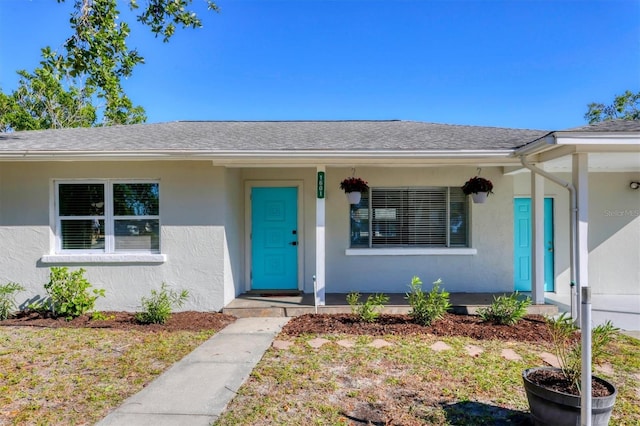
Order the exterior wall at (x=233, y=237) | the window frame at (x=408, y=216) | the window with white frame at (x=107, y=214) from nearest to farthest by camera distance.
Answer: the window with white frame at (x=107, y=214) < the exterior wall at (x=233, y=237) < the window frame at (x=408, y=216)

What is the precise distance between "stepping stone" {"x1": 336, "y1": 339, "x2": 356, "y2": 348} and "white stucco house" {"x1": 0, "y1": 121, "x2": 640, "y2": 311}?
153 cm

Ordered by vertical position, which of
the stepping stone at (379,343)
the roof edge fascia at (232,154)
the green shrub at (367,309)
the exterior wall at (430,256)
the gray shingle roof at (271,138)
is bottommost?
the stepping stone at (379,343)

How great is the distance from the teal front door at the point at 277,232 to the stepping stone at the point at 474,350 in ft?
12.9

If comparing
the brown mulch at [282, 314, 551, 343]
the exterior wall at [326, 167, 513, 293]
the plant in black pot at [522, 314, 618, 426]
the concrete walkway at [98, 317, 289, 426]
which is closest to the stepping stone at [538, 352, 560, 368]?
the brown mulch at [282, 314, 551, 343]

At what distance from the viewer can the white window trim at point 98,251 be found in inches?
268

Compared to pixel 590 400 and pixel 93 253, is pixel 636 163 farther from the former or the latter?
pixel 93 253

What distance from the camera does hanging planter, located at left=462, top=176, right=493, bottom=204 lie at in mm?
7125

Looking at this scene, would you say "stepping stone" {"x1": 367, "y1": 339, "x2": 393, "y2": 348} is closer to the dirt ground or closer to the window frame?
the dirt ground

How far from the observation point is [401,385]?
12.9 feet

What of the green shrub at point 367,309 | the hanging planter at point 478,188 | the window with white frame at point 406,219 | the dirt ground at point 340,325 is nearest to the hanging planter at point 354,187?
the window with white frame at point 406,219

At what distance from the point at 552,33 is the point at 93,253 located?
1284 centimetres

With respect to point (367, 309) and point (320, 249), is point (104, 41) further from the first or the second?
point (367, 309)

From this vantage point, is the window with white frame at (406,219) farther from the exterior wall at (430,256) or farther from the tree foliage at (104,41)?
the tree foliage at (104,41)

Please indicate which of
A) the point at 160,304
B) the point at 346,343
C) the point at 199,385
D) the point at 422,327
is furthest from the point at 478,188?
the point at 160,304
